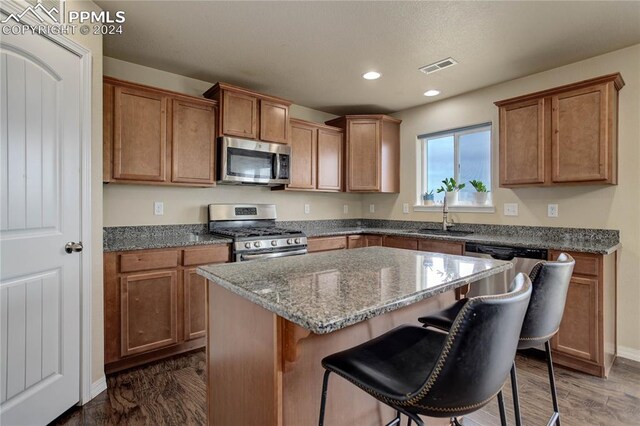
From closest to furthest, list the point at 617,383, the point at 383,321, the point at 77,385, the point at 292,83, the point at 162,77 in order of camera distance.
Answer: the point at 383,321 → the point at 77,385 → the point at 617,383 → the point at 162,77 → the point at 292,83

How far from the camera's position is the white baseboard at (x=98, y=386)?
2.07 m

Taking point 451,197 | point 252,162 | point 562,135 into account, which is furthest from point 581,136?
point 252,162

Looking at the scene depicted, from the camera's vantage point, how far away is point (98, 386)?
2.11 metres

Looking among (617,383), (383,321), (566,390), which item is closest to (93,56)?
(383,321)

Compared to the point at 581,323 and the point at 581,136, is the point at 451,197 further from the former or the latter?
the point at 581,323

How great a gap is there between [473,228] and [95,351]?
353 cm

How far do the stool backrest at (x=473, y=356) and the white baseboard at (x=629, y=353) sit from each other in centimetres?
265

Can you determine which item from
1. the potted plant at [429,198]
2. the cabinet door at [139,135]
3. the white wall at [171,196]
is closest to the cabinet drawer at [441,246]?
the potted plant at [429,198]

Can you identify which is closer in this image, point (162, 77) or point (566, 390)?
point (566, 390)

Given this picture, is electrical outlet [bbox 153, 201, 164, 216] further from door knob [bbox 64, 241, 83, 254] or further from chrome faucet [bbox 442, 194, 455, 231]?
chrome faucet [bbox 442, 194, 455, 231]

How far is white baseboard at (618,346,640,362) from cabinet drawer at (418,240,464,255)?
1.40 metres

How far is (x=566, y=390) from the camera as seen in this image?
2.16m

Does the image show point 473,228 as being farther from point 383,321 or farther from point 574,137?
point 383,321

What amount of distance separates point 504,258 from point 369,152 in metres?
→ 2.04
